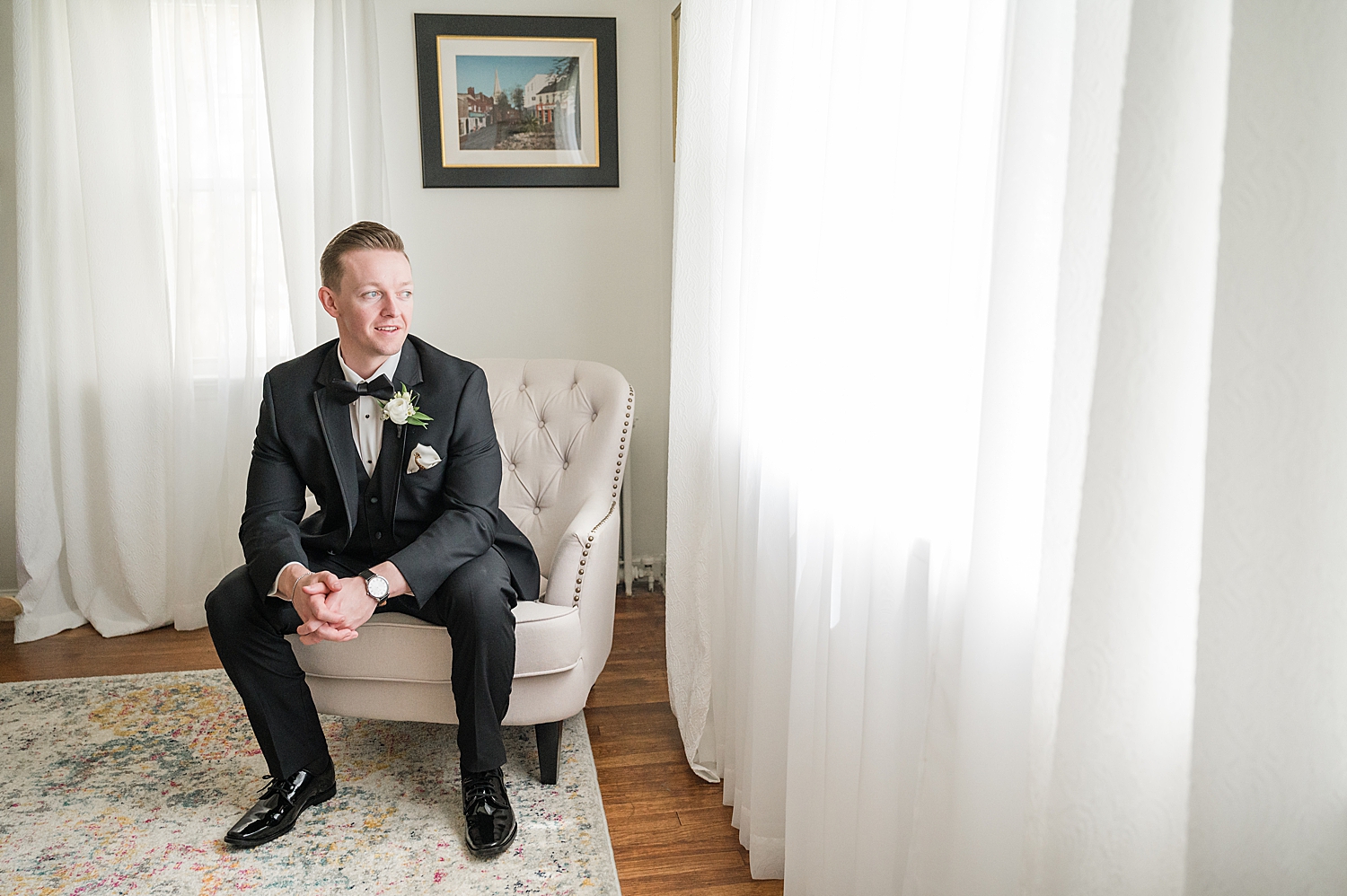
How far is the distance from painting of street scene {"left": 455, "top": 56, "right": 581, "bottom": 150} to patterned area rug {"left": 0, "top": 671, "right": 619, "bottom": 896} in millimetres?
2010

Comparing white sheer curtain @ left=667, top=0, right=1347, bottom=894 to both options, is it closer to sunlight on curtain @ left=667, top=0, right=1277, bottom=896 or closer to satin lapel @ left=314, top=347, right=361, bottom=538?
sunlight on curtain @ left=667, top=0, right=1277, bottom=896

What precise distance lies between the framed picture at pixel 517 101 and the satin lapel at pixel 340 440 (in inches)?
59.4

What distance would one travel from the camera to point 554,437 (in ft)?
8.53

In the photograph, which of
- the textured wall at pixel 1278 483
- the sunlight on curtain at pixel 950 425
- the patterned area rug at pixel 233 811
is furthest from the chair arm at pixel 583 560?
the textured wall at pixel 1278 483

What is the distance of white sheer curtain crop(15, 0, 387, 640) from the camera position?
3025 mm

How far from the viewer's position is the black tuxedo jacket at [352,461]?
2.01m

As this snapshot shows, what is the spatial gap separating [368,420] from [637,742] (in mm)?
1017

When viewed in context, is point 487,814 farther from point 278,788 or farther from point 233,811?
point 233,811

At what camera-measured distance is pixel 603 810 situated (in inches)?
79.0

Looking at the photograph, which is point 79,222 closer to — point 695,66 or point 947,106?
point 695,66

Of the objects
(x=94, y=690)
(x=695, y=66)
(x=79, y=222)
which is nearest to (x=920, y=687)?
(x=695, y=66)

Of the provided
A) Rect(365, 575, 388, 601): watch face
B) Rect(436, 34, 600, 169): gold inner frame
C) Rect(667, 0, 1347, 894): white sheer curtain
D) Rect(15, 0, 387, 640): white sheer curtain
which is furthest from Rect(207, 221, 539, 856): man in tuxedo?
Rect(436, 34, 600, 169): gold inner frame

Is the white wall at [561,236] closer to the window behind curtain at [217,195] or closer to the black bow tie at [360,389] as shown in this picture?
the window behind curtain at [217,195]

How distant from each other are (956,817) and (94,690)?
2.56 m
